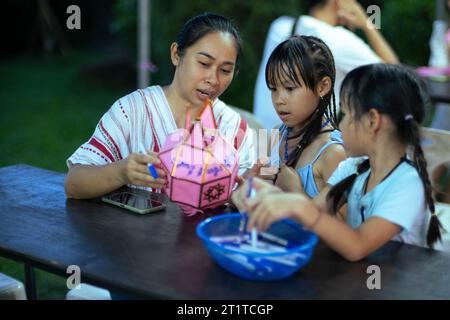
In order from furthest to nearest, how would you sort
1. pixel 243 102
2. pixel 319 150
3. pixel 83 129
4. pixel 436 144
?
1. pixel 243 102
2. pixel 83 129
3. pixel 436 144
4. pixel 319 150

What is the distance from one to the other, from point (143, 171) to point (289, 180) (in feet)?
1.61

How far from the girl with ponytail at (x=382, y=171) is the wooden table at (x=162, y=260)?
0.26ft

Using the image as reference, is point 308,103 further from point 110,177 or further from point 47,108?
point 47,108

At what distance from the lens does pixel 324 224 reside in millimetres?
1547

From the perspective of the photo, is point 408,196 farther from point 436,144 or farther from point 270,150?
point 436,144

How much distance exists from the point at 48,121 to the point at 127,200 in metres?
5.17

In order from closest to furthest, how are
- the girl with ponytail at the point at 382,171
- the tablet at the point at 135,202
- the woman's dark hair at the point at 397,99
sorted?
the girl with ponytail at the point at 382,171, the woman's dark hair at the point at 397,99, the tablet at the point at 135,202

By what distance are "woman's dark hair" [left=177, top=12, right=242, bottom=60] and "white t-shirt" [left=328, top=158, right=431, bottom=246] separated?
2.04ft

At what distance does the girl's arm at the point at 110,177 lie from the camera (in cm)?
183

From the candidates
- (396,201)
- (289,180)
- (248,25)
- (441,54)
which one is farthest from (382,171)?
(248,25)

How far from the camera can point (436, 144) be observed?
280 cm

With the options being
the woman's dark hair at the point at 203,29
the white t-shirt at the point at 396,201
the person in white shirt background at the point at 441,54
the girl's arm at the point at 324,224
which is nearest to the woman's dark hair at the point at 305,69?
the woman's dark hair at the point at 203,29

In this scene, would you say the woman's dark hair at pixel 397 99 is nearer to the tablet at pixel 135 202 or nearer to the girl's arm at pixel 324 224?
the girl's arm at pixel 324 224

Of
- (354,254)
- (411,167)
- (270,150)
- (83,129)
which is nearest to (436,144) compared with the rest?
(270,150)
